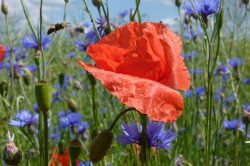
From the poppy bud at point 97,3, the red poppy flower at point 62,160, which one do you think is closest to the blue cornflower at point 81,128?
the red poppy flower at point 62,160

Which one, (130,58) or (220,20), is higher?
(220,20)

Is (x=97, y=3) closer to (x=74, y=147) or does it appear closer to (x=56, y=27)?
(x=56, y=27)

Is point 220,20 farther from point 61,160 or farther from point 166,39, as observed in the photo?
point 61,160

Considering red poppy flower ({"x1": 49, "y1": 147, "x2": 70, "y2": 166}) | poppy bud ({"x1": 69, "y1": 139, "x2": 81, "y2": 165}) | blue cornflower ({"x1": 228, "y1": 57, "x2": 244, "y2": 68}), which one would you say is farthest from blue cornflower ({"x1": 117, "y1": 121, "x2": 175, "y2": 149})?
blue cornflower ({"x1": 228, "y1": 57, "x2": 244, "y2": 68})

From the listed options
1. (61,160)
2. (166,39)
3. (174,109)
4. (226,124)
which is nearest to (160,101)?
(174,109)

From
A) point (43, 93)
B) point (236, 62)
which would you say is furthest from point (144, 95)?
point (236, 62)

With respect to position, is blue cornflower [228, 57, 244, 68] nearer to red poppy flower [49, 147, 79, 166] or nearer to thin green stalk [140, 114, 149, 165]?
red poppy flower [49, 147, 79, 166]
